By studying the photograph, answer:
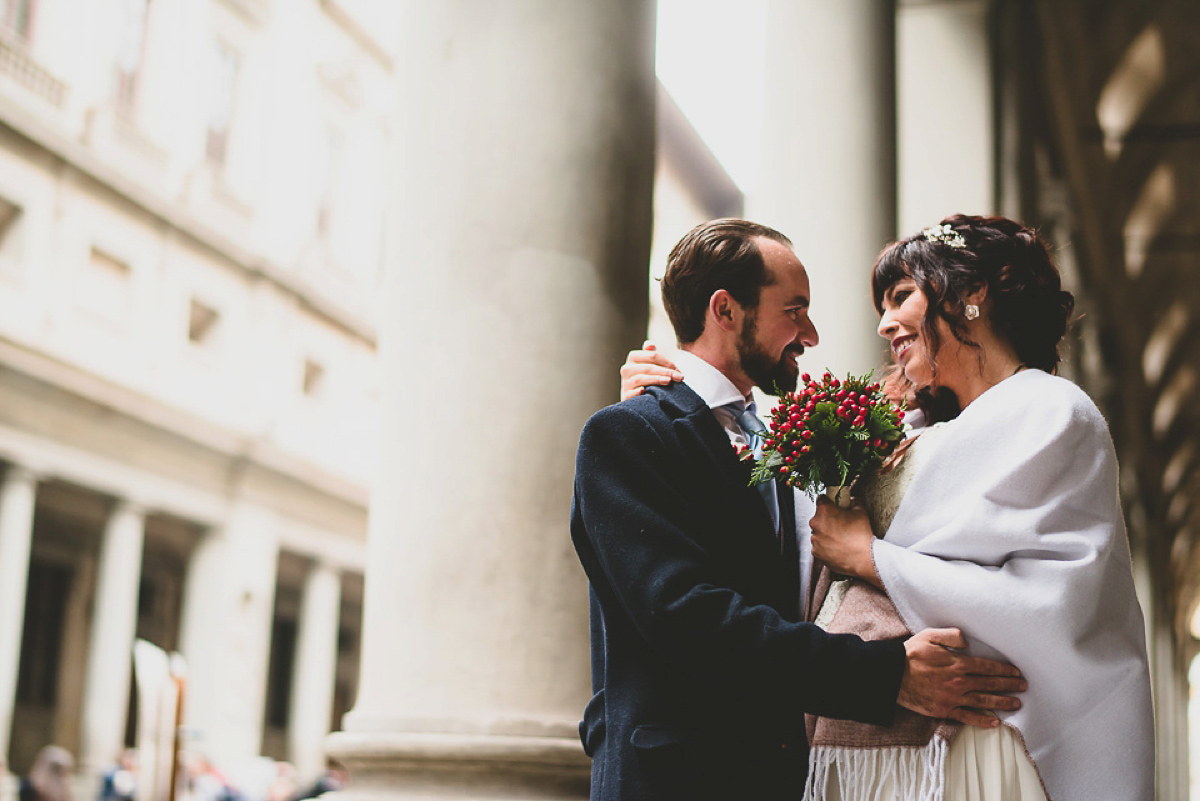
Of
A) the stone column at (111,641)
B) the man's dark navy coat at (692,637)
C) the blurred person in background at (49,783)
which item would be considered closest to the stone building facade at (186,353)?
the stone column at (111,641)

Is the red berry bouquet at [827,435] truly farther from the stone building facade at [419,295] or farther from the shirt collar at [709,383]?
the stone building facade at [419,295]

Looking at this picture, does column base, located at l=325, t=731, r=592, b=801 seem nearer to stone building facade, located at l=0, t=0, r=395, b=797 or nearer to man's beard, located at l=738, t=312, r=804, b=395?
man's beard, located at l=738, t=312, r=804, b=395

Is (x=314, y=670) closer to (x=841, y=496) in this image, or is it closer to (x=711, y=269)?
(x=711, y=269)

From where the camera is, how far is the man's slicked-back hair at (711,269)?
9.05 ft

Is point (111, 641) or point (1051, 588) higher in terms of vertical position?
point (1051, 588)

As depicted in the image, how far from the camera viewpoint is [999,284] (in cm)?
266

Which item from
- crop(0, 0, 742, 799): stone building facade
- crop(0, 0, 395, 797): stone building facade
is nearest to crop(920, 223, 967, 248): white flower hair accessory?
crop(0, 0, 395, 797): stone building facade

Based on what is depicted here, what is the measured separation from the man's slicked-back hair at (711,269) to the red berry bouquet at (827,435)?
31 cm

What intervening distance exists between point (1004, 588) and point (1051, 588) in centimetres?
8

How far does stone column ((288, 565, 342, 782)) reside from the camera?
34781mm

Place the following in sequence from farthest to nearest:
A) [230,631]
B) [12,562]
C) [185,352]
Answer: [230,631], [185,352], [12,562]

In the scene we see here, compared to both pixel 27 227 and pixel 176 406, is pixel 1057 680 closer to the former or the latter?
pixel 27 227

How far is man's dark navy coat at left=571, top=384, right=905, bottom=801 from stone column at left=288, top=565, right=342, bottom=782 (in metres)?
33.6

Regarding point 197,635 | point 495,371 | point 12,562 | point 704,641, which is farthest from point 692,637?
point 197,635
